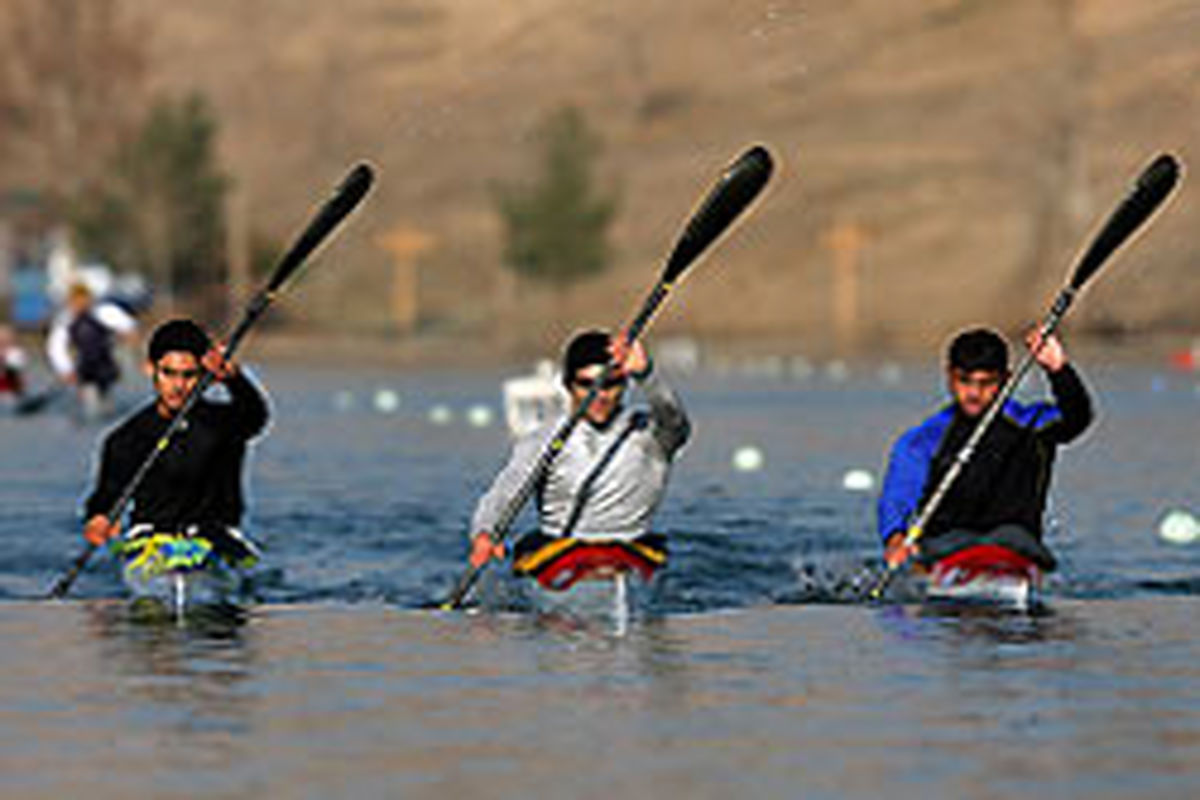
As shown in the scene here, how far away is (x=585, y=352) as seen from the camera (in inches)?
682

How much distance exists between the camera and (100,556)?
22750 mm

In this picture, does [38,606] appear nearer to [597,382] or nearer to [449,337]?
[597,382]

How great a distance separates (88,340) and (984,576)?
2500 cm

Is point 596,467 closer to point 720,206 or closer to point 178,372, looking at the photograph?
point 720,206

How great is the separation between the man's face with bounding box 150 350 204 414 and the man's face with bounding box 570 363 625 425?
2095 mm

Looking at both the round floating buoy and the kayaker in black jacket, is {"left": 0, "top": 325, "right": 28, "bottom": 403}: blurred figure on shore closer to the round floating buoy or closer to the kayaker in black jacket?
the round floating buoy

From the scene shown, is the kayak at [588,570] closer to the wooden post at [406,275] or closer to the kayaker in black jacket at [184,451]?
the kayaker in black jacket at [184,451]

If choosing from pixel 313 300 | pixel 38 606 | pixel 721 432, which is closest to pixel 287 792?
pixel 38 606

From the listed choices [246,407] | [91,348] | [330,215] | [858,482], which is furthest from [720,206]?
[91,348]

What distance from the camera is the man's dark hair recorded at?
57.1 ft

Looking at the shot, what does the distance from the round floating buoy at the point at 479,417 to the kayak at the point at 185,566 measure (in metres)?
27.3

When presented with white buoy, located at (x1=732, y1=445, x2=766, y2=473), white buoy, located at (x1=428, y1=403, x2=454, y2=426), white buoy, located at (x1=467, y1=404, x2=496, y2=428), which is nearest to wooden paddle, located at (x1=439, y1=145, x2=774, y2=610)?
white buoy, located at (x1=732, y1=445, x2=766, y2=473)

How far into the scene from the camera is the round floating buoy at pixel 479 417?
46319mm

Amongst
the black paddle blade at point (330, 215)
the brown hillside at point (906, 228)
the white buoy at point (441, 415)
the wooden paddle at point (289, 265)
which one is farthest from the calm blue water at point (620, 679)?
the brown hillside at point (906, 228)
